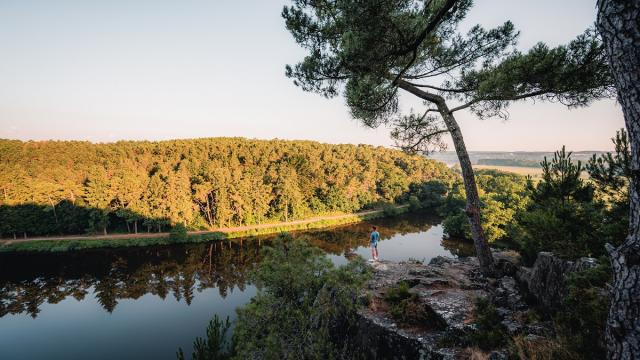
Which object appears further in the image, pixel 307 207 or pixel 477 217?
pixel 307 207

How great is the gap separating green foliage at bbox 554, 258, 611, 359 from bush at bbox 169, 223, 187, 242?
129ft

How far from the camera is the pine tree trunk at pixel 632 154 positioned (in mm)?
2104

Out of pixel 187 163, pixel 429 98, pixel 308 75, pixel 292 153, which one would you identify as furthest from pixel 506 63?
pixel 292 153

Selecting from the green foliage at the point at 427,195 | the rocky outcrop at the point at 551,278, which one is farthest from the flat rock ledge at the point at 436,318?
the green foliage at the point at 427,195

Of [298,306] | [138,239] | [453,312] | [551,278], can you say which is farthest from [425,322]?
[138,239]

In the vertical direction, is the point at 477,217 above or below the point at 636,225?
below

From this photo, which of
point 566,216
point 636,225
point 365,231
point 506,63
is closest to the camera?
point 636,225

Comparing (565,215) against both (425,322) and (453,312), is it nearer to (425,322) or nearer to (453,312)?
(453,312)

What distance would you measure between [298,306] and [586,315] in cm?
509

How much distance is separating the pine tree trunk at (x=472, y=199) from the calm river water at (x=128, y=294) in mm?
6404

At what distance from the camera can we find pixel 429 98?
855 cm

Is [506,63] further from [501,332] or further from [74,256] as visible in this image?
[74,256]

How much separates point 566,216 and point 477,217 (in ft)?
8.24

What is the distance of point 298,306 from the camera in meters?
6.64
